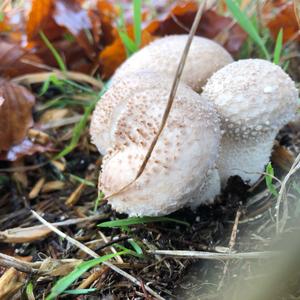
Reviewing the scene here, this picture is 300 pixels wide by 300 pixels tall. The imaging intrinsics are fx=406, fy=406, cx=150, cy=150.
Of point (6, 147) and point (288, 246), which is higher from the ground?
point (288, 246)

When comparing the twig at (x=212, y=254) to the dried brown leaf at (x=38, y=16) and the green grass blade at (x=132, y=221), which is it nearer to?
the green grass blade at (x=132, y=221)

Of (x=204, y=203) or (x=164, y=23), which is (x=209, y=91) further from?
(x=164, y=23)

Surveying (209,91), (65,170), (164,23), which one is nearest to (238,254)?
(209,91)

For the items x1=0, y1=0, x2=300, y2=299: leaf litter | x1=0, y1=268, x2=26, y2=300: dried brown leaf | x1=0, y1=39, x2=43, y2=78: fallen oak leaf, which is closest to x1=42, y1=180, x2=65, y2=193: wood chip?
x1=0, y1=0, x2=300, y2=299: leaf litter

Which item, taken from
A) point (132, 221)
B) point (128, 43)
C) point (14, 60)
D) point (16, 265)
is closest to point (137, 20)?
point (128, 43)

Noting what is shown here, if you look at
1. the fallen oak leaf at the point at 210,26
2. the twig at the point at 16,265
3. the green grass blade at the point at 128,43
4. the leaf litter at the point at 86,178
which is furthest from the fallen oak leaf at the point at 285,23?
the twig at the point at 16,265

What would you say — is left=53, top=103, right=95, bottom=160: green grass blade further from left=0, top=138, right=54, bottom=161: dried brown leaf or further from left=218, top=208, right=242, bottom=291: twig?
left=218, top=208, right=242, bottom=291: twig

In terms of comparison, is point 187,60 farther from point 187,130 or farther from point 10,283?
point 10,283
